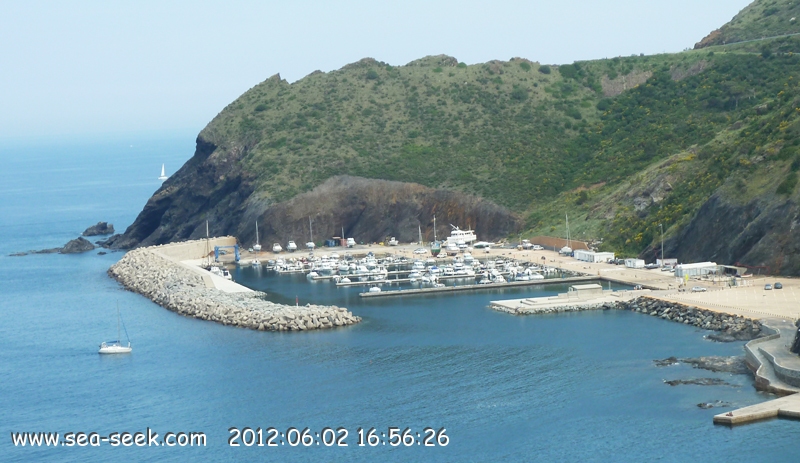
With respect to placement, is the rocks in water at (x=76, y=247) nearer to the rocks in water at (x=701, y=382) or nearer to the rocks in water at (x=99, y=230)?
the rocks in water at (x=99, y=230)

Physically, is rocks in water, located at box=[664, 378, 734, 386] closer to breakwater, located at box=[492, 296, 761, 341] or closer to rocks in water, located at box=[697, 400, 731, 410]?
rocks in water, located at box=[697, 400, 731, 410]

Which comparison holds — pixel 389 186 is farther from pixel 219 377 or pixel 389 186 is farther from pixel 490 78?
pixel 219 377

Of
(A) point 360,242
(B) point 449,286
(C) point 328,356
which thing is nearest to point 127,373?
(C) point 328,356

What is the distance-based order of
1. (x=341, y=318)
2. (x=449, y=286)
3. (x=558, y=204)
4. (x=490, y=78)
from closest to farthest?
1. (x=341, y=318)
2. (x=449, y=286)
3. (x=558, y=204)
4. (x=490, y=78)

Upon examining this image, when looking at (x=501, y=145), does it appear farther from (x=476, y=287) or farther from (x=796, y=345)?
(x=796, y=345)

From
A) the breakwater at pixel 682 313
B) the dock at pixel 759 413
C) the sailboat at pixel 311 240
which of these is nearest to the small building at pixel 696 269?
the breakwater at pixel 682 313

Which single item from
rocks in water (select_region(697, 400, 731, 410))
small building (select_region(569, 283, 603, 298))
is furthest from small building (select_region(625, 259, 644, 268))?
rocks in water (select_region(697, 400, 731, 410))

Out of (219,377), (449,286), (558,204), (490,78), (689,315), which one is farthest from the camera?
(490,78)
